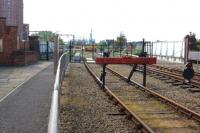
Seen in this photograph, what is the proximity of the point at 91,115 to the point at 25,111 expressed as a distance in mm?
1686

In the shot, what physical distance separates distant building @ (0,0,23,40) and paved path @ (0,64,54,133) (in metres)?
61.7

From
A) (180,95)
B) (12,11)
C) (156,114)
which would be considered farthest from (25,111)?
(12,11)

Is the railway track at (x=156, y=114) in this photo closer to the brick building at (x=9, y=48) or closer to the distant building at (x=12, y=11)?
the brick building at (x=9, y=48)

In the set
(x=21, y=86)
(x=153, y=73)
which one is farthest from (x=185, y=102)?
(x=153, y=73)

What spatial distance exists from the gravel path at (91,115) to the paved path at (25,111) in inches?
20.2

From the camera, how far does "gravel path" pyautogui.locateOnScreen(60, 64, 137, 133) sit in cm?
961

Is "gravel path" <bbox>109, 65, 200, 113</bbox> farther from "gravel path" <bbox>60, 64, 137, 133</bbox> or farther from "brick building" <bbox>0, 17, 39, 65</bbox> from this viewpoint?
"brick building" <bbox>0, 17, 39, 65</bbox>

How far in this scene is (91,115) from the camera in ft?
37.3

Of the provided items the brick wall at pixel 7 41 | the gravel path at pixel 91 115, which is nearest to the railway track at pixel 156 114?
the gravel path at pixel 91 115

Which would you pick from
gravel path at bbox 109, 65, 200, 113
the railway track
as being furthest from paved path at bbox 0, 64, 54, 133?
gravel path at bbox 109, 65, 200, 113

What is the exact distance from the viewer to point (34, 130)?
8.90 metres

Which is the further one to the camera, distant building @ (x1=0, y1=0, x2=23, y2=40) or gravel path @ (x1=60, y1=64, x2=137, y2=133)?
distant building @ (x1=0, y1=0, x2=23, y2=40)

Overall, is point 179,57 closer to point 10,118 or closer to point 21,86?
point 21,86

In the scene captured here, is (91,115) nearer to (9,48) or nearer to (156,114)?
(156,114)
